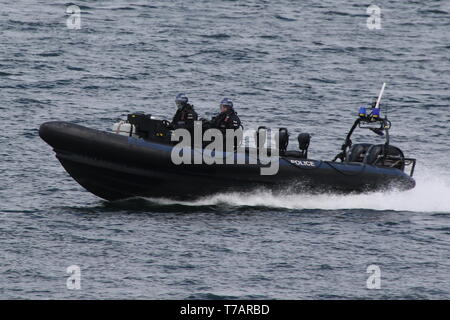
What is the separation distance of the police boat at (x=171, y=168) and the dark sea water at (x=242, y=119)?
1.12 feet

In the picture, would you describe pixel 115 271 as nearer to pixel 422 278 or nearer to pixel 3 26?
pixel 422 278

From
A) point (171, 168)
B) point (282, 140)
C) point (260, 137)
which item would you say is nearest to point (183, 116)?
point (171, 168)

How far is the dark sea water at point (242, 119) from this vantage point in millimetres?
18688

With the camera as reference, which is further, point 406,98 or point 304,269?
point 406,98

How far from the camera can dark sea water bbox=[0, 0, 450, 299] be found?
18.7m

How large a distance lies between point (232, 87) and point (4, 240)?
663 inches

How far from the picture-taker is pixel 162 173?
21922mm

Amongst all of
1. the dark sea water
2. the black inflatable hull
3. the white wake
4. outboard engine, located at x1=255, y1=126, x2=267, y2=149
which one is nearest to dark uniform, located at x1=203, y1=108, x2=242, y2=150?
outboard engine, located at x1=255, y1=126, x2=267, y2=149

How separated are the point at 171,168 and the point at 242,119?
403 inches

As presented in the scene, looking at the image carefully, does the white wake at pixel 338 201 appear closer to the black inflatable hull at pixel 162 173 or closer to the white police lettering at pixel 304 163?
the black inflatable hull at pixel 162 173

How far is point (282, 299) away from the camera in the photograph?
17.5 metres

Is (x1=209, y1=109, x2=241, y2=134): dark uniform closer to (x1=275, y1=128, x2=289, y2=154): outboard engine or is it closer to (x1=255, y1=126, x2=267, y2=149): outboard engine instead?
(x1=255, y1=126, x2=267, y2=149): outboard engine

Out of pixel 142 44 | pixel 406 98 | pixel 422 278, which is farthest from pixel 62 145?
pixel 142 44

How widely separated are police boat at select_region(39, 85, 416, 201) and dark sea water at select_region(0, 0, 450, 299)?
1.12 ft
